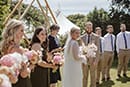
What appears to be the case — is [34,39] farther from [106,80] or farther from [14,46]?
[106,80]

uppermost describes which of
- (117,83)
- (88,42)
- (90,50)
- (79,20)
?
(79,20)

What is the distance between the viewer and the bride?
7980mm

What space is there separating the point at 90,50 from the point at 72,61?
4.56 feet

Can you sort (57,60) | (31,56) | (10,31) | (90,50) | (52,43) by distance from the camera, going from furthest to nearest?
(90,50) < (52,43) < (57,60) < (31,56) < (10,31)

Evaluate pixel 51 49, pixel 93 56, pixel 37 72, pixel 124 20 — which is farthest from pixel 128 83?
pixel 124 20

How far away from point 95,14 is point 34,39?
20.3 metres

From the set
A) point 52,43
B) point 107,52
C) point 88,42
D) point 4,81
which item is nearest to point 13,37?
point 4,81

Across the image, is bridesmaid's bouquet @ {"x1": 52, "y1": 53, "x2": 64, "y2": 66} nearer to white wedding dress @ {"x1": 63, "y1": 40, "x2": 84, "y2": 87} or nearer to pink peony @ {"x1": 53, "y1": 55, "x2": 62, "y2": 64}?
pink peony @ {"x1": 53, "y1": 55, "x2": 62, "y2": 64}

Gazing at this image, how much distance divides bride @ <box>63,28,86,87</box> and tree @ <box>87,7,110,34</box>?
1626 cm

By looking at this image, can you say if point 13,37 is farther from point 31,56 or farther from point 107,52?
point 107,52

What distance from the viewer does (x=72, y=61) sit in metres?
8.20

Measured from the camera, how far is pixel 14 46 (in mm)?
5141

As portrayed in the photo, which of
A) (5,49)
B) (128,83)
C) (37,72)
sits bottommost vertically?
(128,83)

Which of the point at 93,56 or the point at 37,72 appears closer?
the point at 37,72
